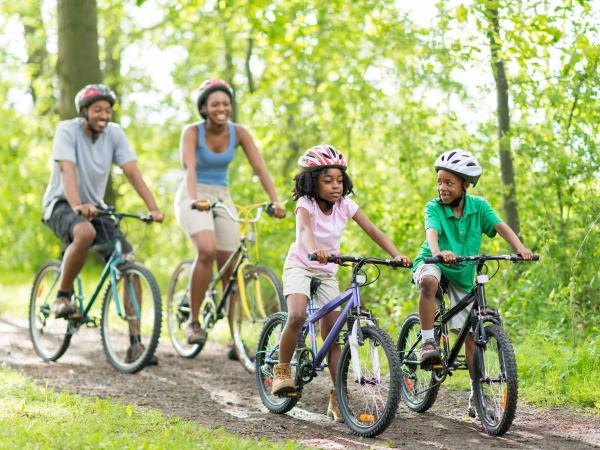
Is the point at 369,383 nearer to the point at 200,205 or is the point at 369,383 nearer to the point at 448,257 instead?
the point at 448,257

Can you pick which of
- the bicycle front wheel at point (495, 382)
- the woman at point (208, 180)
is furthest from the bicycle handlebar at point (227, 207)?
the bicycle front wheel at point (495, 382)

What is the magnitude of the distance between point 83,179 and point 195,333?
1656 millimetres

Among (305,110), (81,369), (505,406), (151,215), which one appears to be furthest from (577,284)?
(305,110)

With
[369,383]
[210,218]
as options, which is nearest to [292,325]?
[369,383]

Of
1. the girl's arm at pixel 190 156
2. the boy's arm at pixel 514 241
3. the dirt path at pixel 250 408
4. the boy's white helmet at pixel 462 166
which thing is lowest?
the dirt path at pixel 250 408

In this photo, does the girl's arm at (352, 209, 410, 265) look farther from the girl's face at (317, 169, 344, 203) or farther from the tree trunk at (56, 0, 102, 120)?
the tree trunk at (56, 0, 102, 120)

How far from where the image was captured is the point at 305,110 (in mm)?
12125

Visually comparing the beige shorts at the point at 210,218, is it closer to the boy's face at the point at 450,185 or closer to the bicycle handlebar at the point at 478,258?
the boy's face at the point at 450,185

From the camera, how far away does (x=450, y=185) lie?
5.86 meters

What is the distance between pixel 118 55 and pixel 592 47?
1465cm

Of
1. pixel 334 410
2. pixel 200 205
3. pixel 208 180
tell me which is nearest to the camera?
pixel 334 410

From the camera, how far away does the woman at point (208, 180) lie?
777 centimetres

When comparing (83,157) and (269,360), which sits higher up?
(83,157)

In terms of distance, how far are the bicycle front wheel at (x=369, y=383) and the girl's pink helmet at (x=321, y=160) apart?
107cm
